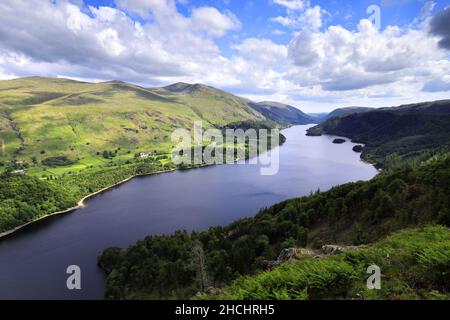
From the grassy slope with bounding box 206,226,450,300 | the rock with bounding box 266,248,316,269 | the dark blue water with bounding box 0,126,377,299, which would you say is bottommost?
the dark blue water with bounding box 0,126,377,299

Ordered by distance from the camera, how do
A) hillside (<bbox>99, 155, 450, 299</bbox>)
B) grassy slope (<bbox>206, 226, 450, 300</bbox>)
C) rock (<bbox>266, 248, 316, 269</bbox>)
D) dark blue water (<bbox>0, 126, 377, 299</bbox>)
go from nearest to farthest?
1. grassy slope (<bbox>206, 226, 450, 300</bbox>)
2. rock (<bbox>266, 248, 316, 269</bbox>)
3. hillside (<bbox>99, 155, 450, 299</bbox>)
4. dark blue water (<bbox>0, 126, 377, 299</bbox>)

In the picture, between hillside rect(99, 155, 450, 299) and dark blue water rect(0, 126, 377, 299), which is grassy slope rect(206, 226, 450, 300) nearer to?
hillside rect(99, 155, 450, 299)

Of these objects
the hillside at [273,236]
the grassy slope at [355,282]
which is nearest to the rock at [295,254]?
the grassy slope at [355,282]

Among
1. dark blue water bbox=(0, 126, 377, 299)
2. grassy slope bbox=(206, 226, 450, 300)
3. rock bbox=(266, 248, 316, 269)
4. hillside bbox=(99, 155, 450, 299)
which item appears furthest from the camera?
dark blue water bbox=(0, 126, 377, 299)

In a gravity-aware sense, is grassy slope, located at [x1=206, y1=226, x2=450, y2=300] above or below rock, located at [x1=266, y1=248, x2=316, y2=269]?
above

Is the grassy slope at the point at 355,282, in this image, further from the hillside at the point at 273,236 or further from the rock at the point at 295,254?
the hillside at the point at 273,236

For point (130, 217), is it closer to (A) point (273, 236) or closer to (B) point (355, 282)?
(A) point (273, 236)

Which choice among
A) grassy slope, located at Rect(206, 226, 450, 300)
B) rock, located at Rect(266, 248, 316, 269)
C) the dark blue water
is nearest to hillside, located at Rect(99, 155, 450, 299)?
the dark blue water
